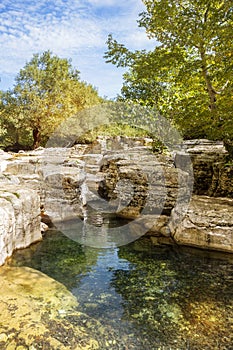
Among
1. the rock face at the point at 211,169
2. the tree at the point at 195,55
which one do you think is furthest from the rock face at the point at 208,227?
the tree at the point at 195,55

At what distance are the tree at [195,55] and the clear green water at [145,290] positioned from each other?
4987mm

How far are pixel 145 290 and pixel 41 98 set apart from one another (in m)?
34.1

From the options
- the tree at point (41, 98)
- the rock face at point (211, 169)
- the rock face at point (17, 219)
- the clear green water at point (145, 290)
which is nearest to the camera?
the clear green water at point (145, 290)

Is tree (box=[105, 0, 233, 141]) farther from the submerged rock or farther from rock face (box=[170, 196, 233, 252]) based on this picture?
the submerged rock

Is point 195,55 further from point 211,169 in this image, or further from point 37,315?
point 37,315

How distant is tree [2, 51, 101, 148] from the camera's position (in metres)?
34.0

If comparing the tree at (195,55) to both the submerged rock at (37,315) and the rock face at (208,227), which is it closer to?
the rock face at (208,227)

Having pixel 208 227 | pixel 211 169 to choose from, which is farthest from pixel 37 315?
pixel 211 169

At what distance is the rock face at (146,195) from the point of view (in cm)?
876

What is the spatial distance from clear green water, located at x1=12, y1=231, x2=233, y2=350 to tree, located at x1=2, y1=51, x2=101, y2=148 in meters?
27.9

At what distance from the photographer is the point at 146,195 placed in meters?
13.0

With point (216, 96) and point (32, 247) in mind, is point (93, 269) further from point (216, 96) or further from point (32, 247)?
point (216, 96)

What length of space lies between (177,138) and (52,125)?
23.7m

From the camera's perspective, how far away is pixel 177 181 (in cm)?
1238
